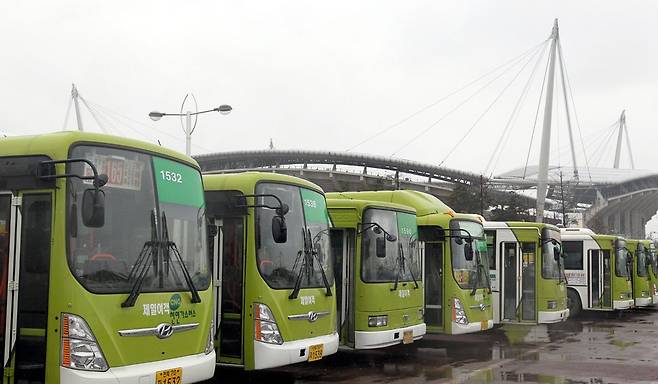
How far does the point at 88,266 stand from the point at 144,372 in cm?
104

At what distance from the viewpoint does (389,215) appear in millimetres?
12133

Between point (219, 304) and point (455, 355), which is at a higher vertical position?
point (219, 304)

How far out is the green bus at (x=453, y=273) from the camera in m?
14.0

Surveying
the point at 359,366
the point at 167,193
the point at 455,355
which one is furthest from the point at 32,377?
the point at 455,355

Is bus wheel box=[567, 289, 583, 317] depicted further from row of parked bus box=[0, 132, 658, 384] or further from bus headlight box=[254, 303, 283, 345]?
bus headlight box=[254, 303, 283, 345]

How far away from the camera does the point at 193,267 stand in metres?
7.46

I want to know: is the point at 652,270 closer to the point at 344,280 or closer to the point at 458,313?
the point at 458,313

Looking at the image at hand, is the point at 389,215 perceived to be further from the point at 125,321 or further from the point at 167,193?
the point at 125,321

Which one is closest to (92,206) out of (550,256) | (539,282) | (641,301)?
(539,282)

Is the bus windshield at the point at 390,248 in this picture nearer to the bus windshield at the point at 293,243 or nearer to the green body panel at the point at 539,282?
the bus windshield at the point at 293,243

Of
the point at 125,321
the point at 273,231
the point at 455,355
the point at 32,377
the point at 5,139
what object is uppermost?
the point at 5,139

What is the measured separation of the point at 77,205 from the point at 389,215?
6477 mm

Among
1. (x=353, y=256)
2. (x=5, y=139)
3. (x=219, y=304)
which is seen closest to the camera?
(x=5, y=139)

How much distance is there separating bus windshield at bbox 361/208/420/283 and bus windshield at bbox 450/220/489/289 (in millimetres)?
1603
